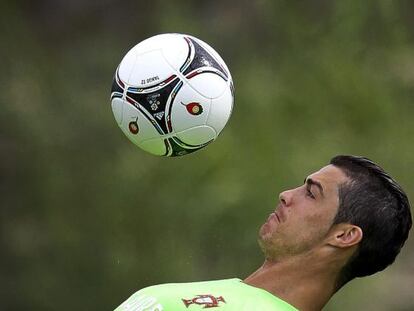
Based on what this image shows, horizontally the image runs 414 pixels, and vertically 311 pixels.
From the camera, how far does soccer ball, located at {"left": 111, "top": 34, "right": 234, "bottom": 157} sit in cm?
268

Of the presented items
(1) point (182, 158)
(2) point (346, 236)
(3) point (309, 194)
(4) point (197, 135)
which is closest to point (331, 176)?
(3) point (309, 194)

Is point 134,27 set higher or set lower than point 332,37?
higher

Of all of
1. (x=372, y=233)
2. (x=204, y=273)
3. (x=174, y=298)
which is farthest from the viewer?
(x=204, y=273)

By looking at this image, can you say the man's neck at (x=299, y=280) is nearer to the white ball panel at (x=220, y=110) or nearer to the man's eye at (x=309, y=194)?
the man's eye at (x=309, y=194)

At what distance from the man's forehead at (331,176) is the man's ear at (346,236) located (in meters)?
0.14

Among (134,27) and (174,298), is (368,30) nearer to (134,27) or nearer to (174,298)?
(134,27)

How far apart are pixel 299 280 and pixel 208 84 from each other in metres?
0.65

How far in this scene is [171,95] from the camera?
268 cm

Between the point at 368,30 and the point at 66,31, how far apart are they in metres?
2.03

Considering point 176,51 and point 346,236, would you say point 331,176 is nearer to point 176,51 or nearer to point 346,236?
point 346,236

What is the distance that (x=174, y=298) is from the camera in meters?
2.32

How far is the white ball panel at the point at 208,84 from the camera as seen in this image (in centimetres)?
271

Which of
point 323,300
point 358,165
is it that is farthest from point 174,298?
point 358,165

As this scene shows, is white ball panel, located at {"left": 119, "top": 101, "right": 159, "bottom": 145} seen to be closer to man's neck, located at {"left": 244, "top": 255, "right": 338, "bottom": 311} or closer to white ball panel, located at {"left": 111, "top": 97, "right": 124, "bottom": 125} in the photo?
white ball panel, located at {"left": 111, "top": 97, "right": 124, "bottom": 125}
